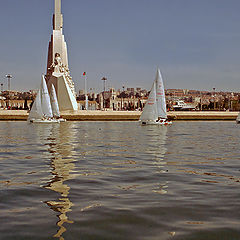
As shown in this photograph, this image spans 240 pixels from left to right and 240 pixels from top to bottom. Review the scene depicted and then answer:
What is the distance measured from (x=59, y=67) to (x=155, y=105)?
35.9 meters

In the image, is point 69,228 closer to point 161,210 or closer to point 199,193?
point 161,210

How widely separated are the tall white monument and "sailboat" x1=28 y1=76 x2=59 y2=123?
66.3ft

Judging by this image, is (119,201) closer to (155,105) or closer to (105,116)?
(155,105)

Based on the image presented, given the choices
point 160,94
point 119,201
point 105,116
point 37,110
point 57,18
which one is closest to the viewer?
point 119,201

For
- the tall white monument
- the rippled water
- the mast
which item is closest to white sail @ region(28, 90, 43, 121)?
the tall white monument

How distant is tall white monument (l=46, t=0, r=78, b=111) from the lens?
251ft

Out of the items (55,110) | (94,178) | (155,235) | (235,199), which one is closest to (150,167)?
(94,178)

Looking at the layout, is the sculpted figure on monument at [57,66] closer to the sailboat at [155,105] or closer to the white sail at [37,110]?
the white sail at [37,110]

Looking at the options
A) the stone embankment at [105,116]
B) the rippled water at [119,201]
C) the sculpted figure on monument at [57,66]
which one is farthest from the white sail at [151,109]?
the sculpted figure on monument at [57,66]

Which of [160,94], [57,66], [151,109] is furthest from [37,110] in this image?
[57,66]

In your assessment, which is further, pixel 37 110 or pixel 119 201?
pixel 37 110

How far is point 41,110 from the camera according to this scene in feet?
177

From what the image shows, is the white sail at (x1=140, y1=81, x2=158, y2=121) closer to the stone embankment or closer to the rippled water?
the stone embankment

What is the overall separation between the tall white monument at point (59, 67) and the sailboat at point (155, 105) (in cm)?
3309
